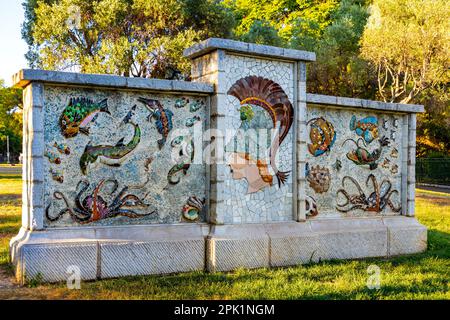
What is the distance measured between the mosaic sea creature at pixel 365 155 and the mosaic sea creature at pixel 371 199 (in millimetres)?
253

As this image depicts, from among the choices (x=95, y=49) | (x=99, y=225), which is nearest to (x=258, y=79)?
(x=99, y=225)

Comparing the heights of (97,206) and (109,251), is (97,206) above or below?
above

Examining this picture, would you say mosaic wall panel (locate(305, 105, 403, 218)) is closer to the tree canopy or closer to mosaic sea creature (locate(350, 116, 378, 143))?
mosaic sea creature (locate(350, 116, 378, 143))

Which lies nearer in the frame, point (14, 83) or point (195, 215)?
point (14, 83)

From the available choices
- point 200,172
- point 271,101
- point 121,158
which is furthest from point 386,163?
point 121,158

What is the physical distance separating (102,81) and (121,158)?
1.09 metres

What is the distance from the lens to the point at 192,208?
24.3 feet

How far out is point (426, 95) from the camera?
25.0m

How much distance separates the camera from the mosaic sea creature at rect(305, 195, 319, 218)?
8.32m

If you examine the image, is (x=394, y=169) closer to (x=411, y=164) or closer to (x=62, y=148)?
(x=411, y=164)

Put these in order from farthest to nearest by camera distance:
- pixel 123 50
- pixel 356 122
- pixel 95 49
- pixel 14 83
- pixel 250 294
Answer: pixel 95 49
pixel 123 50
pixel 356 122
pixel 14 83
pixel 250 294

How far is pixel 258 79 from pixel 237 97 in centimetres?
49

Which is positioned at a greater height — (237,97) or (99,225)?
(237,97)

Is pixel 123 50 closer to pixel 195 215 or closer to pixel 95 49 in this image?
pixel 95 49
